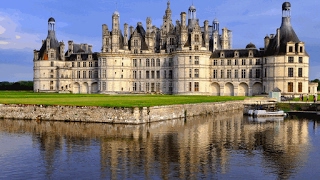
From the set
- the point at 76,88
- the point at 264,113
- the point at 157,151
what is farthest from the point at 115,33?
the point at 157,151

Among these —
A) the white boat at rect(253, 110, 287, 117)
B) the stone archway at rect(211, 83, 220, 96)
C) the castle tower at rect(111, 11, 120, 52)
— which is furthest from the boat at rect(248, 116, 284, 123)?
the castle tower at rect(111, 11, 120, 52)

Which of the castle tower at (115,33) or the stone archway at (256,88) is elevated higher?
the castle tower at (115,33)

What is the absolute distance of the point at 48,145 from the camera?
86.4 ft

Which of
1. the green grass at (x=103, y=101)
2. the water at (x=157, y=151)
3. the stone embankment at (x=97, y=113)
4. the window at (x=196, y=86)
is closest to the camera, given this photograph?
the water at (x=157, y=151)

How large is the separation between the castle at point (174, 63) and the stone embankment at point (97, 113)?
3196cm

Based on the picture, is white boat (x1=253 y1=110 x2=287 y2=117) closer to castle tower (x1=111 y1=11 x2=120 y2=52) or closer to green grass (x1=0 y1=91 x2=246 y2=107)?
green grass (x1=0 y1=91 x2=246 y2=107)

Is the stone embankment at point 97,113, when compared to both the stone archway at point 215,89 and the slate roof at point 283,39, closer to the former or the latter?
the slate roof at point 283,39

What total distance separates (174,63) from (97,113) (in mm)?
41975

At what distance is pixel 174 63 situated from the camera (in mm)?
78312

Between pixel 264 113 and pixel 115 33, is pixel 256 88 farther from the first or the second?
pixel 264 113

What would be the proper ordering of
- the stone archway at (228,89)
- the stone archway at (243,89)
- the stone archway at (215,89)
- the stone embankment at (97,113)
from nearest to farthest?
the stone embankment at (97,113) → the stone archway at (243,89) → the stone archway at (228,89) → the stone archway at (215,89)

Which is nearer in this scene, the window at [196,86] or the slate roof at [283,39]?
the slate roof at [283,39]

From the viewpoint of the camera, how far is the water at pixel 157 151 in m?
19.4

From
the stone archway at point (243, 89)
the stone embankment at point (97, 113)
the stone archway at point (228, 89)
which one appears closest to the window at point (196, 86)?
the stone archway at point (228, 89)
